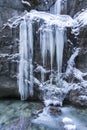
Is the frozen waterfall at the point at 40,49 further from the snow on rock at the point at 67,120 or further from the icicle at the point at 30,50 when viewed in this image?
the snow on rock at the point at 67,120

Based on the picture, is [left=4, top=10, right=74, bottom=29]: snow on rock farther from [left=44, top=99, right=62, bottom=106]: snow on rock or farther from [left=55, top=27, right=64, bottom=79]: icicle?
[left=44, top=99, right=62, bottom=106]: snow on rock

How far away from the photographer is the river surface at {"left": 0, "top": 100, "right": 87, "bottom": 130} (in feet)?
21.6

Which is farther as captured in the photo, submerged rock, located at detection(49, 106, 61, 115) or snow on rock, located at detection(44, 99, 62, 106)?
snow on rock, located at detection(44, 99, 62, 106)

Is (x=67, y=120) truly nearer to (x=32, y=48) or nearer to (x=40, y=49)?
(x=40, y=49)

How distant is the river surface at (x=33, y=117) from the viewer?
6.57m

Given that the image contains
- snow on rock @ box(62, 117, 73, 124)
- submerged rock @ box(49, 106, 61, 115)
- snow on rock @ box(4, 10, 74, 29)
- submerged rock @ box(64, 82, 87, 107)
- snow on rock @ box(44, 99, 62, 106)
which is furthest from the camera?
snow on rock @ box(4, 10, 74, 29)

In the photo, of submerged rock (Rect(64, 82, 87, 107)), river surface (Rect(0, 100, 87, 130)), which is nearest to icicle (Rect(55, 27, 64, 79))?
submerged rock (Rect(64, 82, 87, 107))

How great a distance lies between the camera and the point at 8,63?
8.74 metres

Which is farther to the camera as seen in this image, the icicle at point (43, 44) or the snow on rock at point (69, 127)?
the icicle at point (43, 44)

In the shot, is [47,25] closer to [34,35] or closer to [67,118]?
[34,35]

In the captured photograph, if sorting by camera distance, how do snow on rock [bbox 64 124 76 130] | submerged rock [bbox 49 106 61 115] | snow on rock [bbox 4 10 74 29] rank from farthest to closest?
1. snow on rock [bbox 4 10 74 29]
2. submerged rock [bbox 49 106 61 115]
3. snow on rock [bbox 64 124 76 130]

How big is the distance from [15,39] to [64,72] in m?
2.03

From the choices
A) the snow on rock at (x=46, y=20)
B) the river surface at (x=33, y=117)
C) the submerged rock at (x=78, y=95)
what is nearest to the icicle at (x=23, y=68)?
the river surface at (x=33, y=117)

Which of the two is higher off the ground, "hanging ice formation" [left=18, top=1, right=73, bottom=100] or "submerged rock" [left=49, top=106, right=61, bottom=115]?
"hanging ice formation" [left=18, top=1, right=73, bottom=100]
